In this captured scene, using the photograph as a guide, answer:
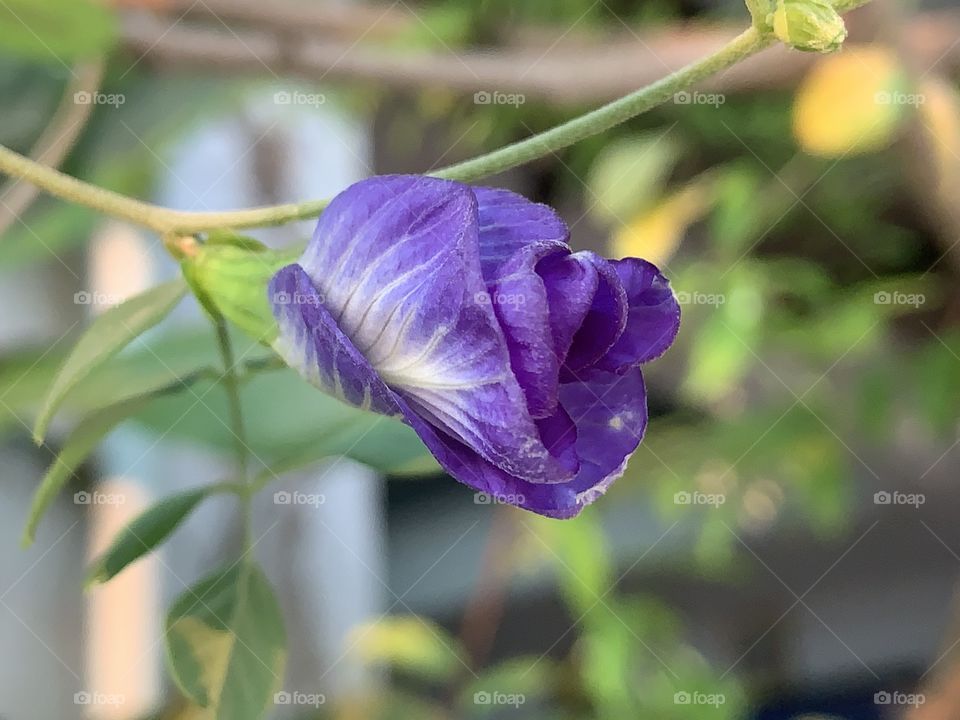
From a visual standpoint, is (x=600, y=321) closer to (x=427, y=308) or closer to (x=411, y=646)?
(x=427, y=308)

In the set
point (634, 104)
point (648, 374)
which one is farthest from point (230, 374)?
point (648, 374)

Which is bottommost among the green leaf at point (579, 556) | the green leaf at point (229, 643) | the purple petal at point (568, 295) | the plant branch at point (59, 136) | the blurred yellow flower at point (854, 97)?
the green leaf at point (579, 556)

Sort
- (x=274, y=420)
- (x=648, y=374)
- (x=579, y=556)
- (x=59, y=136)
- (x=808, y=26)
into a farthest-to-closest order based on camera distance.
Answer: (x=648, y=374)
(x=579, y=556)
(x=59, y=136)
(x=274, y=420)
(x=808, y=26)

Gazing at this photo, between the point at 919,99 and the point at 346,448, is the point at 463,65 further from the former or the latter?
the point at 346,448

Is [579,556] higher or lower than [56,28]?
lower

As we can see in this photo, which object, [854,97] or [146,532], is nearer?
[146,532]

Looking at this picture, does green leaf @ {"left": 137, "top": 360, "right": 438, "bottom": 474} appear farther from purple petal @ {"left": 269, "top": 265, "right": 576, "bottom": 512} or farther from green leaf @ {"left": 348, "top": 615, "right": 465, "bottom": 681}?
green leaf @ {"left": 348, "top": 615, "right": 465, "bottom": 681}

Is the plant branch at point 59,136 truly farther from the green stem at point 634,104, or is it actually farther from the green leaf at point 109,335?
the green stem at point 634,104

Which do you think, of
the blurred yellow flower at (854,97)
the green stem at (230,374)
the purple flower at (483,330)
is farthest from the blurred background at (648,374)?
the purple flower at (483,330)
